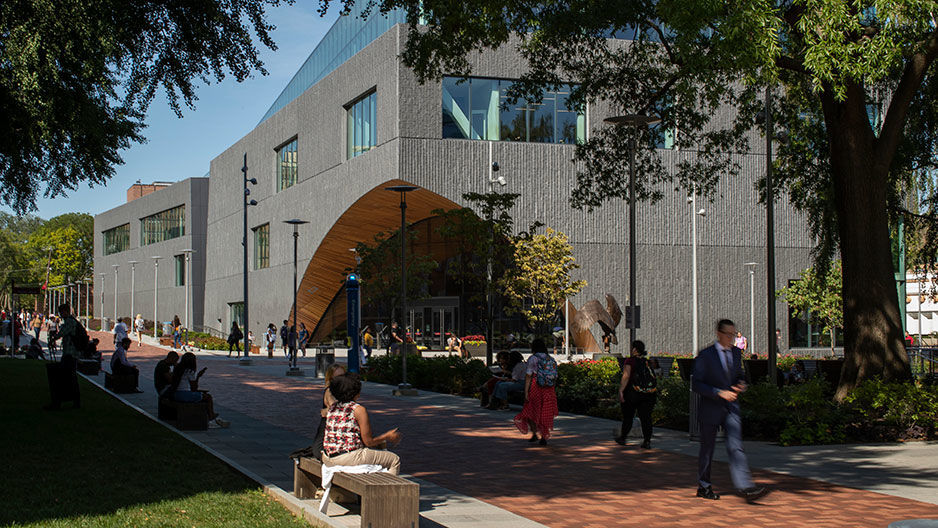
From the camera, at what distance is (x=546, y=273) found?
45.3 m

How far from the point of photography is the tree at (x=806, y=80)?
1296cm

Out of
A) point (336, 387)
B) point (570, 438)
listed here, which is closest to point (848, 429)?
point (570, 438)

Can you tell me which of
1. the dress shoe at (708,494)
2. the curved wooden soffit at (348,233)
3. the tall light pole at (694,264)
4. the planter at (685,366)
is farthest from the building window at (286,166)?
the dress shoe at (708,494)

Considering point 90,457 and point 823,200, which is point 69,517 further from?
point 823,200

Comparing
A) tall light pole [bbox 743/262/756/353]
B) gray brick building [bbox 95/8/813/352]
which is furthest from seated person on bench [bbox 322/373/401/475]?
tall light pole [bbox 743/262/756/353]

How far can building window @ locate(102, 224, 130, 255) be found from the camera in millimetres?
102806

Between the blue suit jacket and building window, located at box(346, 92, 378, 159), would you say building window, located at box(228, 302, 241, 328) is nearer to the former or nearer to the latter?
building window, located at box(346, 92, 378, 159)

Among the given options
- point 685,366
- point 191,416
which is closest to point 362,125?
point 685,366

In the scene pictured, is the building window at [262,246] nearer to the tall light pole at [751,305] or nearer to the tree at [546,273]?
the tree at [546,273]

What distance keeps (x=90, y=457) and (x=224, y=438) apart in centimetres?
322

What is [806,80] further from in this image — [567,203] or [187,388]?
[567,203]

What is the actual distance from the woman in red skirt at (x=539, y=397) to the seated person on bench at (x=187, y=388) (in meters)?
5.10

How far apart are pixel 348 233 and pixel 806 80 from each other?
3765 cm

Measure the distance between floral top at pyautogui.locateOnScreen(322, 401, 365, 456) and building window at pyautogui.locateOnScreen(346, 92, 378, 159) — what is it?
133 ft
